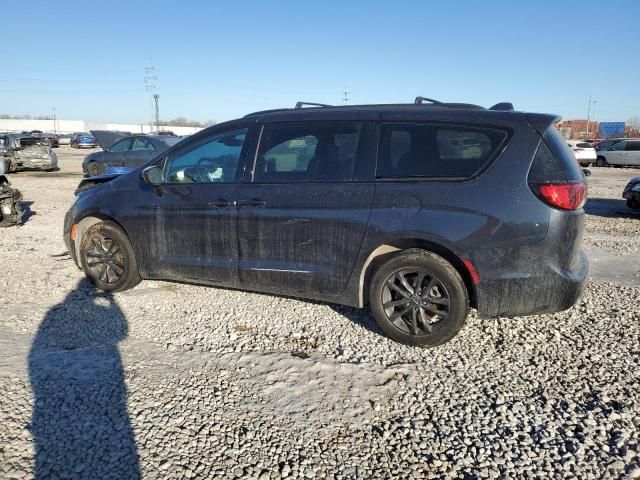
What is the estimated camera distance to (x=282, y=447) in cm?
243

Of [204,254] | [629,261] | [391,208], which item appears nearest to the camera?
[391,208]

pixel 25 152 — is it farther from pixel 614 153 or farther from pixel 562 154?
pixel 614 153

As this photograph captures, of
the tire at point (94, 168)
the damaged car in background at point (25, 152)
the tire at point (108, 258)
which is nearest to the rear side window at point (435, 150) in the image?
the tire at point (108, 258)

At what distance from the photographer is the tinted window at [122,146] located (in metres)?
15.3

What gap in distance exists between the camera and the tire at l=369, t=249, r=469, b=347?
3414mm

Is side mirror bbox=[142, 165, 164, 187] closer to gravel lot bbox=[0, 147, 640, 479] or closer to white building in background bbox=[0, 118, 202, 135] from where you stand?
gravel lot bbox=[0, 147, 640, 479]

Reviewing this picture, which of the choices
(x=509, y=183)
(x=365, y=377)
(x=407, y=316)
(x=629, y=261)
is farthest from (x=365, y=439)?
(x=629, y=261)

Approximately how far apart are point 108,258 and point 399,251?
309cm

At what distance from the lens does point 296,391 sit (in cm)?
296

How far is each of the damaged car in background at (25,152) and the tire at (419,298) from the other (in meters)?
20.0

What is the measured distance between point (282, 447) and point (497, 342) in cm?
212

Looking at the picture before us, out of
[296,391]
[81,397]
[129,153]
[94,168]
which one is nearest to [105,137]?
[94,168]

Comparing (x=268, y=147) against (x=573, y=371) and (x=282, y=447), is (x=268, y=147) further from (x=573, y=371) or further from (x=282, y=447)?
(x=573, y=371)

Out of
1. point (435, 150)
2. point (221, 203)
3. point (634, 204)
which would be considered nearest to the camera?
point (435, 150)
